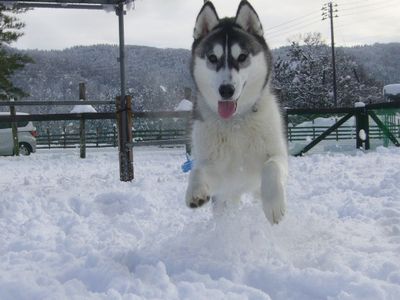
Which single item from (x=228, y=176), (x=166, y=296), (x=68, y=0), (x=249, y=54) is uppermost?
(x=68, y=0)

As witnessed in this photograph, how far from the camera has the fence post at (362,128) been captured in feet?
41.6

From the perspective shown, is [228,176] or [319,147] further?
[319,147]

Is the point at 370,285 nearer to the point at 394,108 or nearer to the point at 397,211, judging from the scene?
the point at 397,211

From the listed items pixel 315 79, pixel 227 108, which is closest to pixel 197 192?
pixel 227 108

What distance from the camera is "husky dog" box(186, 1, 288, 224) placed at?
3574 mm

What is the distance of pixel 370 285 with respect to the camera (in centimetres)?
265

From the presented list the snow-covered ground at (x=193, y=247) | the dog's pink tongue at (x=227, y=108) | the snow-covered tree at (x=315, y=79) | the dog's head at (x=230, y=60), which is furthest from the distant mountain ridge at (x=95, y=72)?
the dog's pink tongue at (x=227, y=108)

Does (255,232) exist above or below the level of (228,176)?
below

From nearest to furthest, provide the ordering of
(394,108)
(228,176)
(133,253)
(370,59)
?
(133,253), (228,176), (394,108), (370,59)

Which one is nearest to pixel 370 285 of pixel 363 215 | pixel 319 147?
pixel 363 215

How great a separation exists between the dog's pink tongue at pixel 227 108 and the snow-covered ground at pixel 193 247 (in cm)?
81

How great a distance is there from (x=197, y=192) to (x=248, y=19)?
1.63 meters

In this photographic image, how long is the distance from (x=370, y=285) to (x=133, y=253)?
155 centimetres

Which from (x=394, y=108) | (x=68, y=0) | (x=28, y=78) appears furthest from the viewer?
(x=28, y=78)
